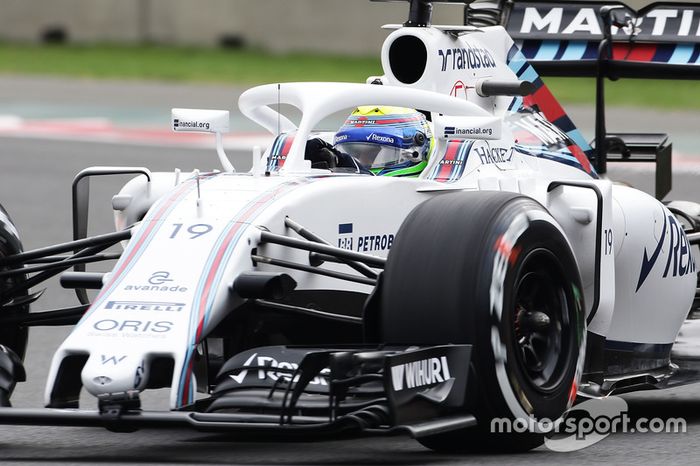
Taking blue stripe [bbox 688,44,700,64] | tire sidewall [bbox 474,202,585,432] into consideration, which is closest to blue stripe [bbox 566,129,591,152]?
blue stripe [bbox 688,44,700,64]

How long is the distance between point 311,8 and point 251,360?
27335 millimetres

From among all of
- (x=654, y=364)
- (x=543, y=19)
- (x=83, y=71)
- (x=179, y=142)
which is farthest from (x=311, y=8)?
(x=654, y=364)

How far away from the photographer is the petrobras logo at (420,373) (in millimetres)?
5188

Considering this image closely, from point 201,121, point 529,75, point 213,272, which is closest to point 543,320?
point 213,272

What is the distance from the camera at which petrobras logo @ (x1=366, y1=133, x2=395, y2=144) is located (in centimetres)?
698

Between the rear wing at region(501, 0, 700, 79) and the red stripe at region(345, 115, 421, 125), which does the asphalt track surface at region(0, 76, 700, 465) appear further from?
the red stripe at region(345, 115, 421, 125)

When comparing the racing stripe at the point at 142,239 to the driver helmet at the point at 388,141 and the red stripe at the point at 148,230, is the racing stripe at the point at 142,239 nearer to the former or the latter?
the red stripe at the point at 148,230

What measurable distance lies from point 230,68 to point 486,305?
75.3 feet

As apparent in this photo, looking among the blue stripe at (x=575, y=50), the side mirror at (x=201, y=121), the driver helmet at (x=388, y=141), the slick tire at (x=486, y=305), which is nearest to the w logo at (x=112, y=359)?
the slick tire at (x=486, y=305)

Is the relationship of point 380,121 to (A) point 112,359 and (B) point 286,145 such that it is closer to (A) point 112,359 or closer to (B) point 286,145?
(B) point 286,145

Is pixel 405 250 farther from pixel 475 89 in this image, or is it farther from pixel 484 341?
pixel 475 89

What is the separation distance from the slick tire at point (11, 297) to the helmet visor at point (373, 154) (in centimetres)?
146

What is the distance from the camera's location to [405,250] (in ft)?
18.3

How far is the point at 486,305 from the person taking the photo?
544 cm
